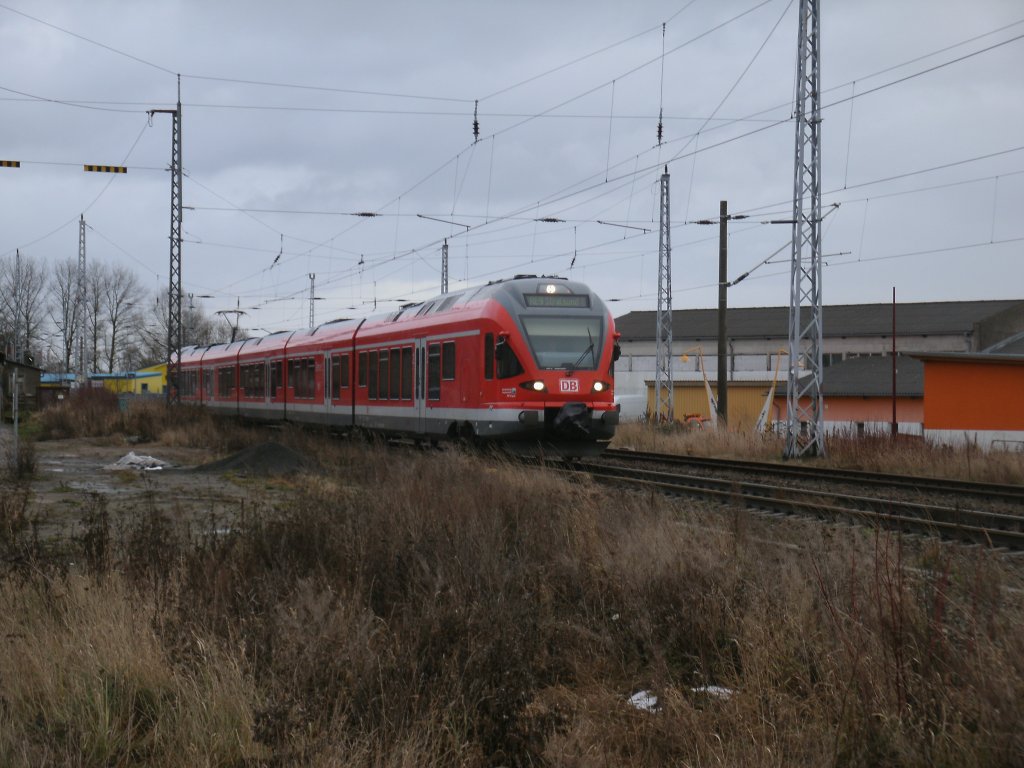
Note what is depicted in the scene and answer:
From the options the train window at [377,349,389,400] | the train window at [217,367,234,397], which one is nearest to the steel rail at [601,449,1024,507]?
the train window at [377,349,389,400]

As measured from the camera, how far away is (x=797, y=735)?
4.58 m

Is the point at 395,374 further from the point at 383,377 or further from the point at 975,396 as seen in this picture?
the point at 975,396

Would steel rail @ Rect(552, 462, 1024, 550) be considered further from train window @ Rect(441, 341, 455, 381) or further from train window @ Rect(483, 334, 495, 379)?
train window @ Rect(441, 341, 455, 381)

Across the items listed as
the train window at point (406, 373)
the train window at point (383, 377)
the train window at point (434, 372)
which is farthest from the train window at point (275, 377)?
the train window at point (434, 372)

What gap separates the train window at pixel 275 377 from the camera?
33.3m

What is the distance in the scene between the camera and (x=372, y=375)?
965 inches

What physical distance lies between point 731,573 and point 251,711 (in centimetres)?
340

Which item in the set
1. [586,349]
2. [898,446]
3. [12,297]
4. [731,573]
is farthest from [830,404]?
[12,297]

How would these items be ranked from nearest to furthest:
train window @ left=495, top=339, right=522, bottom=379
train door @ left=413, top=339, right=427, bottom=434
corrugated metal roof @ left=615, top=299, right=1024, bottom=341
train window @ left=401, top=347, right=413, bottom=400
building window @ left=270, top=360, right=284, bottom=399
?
train window @ left=495, top=339, right=522, bottom=379 → train door @ left=413, top=339, right=427, bottom=434 → train window @ left=401, top=347, right=413, bottom=400 → building window @ left=270, top=360, right=284, bottom=399 → corrugated metal roof @ left=615, top=299, right=1024, bottom=341

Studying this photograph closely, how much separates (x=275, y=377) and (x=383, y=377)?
36.1 feet

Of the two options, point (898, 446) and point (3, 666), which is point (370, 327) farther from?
point (3, 666)

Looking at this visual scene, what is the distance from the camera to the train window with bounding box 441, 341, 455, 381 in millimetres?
19828

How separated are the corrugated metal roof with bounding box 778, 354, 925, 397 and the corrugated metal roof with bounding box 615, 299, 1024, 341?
1720cm

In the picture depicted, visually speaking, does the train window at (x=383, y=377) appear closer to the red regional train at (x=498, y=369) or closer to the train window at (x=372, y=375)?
the red regional train at (x=498, y=369)
